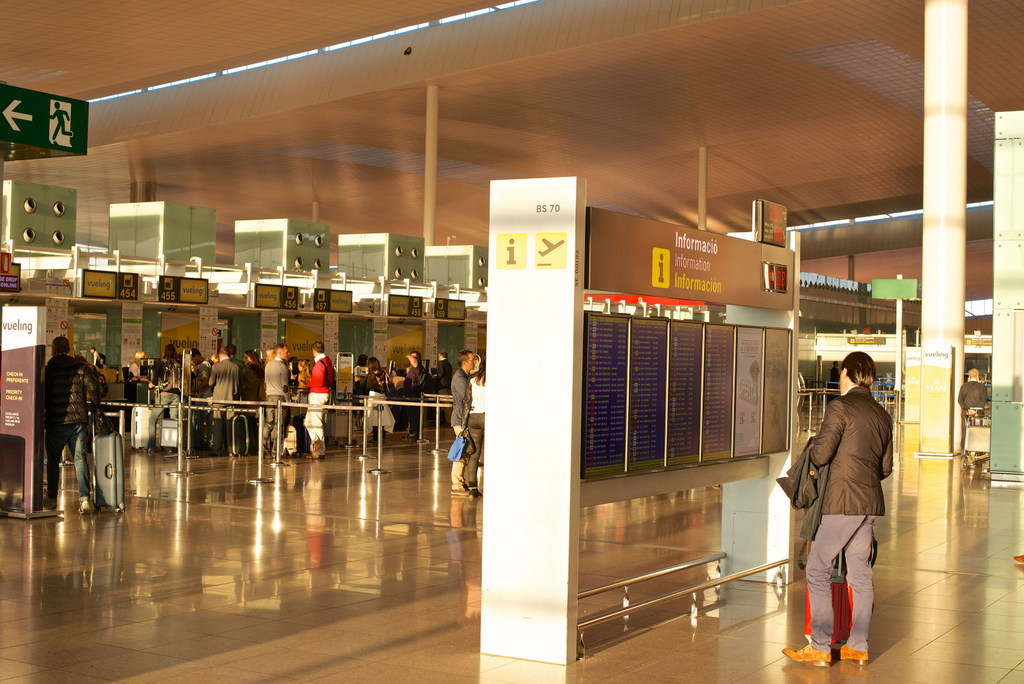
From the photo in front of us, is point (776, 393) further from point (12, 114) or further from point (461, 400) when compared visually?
point (12, 114)

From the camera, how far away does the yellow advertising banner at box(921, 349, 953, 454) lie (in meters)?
19.9

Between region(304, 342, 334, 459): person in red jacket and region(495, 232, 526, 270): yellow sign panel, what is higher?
region(495, 232, 526, 270): yellow sign panel

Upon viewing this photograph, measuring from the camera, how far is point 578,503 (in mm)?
5664

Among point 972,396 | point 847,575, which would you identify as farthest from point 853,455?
point 972,396

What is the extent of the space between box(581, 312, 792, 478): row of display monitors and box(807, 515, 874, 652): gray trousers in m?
1.15

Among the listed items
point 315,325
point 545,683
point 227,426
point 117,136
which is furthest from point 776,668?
point 117,136

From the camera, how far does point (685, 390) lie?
684cm

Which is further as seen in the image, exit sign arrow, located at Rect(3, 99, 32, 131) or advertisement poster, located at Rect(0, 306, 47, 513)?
advertisement poster, located at Rect(0, 306, 47, 513)

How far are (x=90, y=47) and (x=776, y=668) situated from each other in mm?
25858

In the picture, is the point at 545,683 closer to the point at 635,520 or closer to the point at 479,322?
the point at 635,520

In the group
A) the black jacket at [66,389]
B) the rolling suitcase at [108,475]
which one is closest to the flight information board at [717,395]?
the rolling suitcase at [108,475]

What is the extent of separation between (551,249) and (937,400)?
643 inches

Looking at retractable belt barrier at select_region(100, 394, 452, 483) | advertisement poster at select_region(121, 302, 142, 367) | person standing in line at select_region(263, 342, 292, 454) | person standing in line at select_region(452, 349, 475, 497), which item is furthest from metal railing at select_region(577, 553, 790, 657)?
advertisement poster at select_region(121, 302, 142, 367)

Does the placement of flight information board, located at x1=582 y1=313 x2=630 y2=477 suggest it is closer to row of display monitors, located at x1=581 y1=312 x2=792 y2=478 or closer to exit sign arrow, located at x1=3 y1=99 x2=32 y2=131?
row of display monitors, located at x1=581 y1=312 x2=792 y2=478
